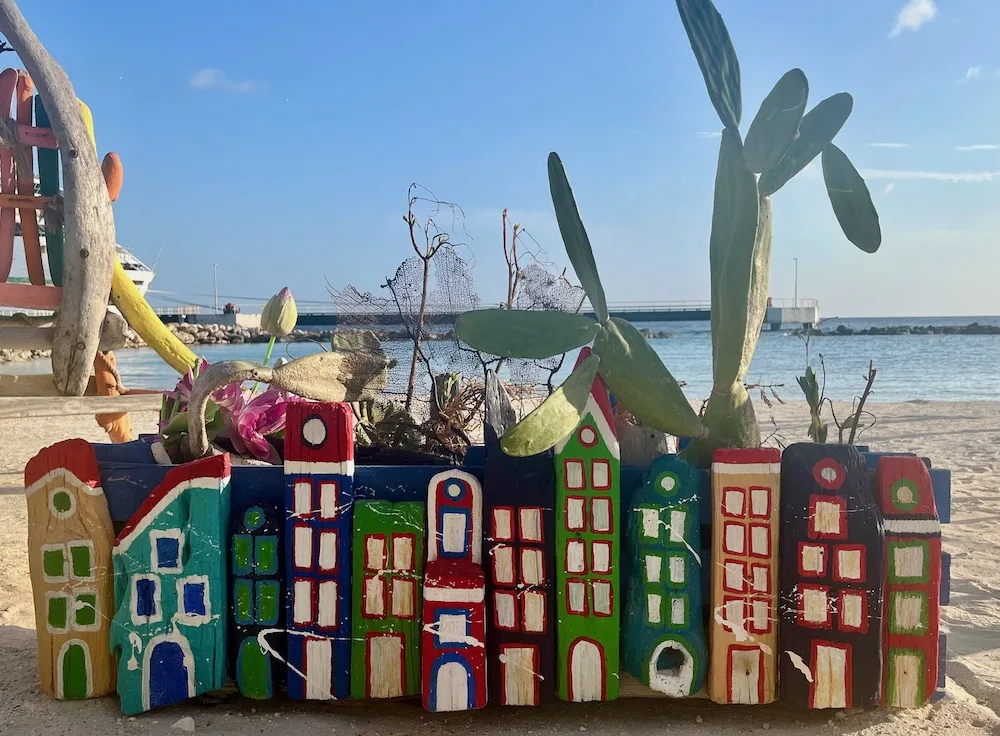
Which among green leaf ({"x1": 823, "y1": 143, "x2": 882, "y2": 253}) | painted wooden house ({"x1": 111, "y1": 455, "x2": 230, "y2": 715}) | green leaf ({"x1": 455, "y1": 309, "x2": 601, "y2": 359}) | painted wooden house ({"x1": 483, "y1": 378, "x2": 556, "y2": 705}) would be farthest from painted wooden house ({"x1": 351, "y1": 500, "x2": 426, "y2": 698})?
green leaf ({"x1": 823, "y1": 143, "x2": 882, "y2": 253})

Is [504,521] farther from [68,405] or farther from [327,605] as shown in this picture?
[68,405]

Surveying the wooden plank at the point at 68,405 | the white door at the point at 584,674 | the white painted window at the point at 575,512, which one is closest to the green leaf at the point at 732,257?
the white painted window at the point at 575,512

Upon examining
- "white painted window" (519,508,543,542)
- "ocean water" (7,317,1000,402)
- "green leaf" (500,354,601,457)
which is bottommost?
"ocean water" (7,317,1000,402)

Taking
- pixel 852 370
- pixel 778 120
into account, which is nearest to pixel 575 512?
pixel 778 120

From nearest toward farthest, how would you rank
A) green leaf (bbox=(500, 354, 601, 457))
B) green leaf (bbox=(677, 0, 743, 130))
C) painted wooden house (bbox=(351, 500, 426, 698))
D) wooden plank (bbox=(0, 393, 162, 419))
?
green leaf (bbox=(500, 354, 601, 457)), painted wooden house (bbox=(351, 500, 426, 698)), green leaf (bbox=(677, 0, 743, 130)), wooden plank (bbox=(0, 393, 162, 419))

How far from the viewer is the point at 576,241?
1.99 metres

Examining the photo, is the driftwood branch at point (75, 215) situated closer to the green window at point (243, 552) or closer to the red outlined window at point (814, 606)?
the green window at point (243, 552)

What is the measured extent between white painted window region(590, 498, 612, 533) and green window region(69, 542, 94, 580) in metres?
1.28

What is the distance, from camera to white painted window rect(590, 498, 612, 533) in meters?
1.80

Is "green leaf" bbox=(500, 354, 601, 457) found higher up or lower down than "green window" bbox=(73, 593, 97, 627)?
higher up

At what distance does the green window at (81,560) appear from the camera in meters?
1.90

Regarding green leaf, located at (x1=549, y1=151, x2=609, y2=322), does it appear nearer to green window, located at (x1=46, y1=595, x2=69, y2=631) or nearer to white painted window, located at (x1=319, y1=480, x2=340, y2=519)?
white painted window, located at (x1=319, y1=480, x2=340, y2=519)

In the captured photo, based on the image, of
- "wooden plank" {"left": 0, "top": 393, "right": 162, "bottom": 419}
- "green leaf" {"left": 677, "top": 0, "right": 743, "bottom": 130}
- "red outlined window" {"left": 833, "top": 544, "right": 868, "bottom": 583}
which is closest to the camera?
"red outlined window" {"left": 833, "top": 544, "right": 868, "bottom": 583}

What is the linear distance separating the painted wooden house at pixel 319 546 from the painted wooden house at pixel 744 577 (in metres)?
0.90
